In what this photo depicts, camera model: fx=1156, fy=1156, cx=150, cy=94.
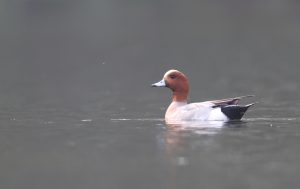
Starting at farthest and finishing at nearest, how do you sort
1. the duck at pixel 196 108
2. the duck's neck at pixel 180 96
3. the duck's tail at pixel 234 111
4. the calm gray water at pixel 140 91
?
the duck's neck at pixel 180 96, the duck at pixel 196 108, the duck's tail at pixel 234 111, the calm gray water at pixel 140 91

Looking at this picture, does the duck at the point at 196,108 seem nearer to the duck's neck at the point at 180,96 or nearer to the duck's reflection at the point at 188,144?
the duck's neck at the point at 180,96

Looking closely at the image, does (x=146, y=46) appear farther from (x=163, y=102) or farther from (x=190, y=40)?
(x=163, y=102)

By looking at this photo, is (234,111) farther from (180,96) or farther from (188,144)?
(188,144)

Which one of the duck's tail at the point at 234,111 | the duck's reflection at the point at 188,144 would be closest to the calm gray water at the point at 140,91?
the duck's reflection at the point at 188,144

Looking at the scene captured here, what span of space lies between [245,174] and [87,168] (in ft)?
6.99

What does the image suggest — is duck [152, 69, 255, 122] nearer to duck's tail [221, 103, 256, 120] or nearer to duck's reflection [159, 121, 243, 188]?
duck's tail [221, 103, 256, 120]

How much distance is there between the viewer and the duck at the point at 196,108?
1888cm

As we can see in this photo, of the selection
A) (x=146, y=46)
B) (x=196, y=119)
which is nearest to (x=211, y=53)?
(x=146, y=46)

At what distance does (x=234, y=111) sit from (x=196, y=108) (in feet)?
2.63

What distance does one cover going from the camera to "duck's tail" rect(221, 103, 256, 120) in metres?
18.7

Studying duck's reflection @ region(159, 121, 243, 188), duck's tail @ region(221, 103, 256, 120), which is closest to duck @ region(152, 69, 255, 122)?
duck's tail @ region(221, 103, 256, 120)

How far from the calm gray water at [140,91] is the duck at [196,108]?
0.30 m

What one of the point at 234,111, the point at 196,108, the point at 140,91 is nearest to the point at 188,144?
the point at 234,111

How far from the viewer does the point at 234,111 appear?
61.7 ft
